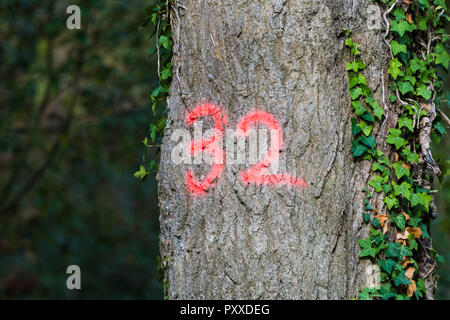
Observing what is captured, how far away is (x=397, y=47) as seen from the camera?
7.97 feet

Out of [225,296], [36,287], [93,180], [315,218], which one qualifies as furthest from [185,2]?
[36,287]

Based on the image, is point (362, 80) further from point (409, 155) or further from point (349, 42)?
point (409, 155)

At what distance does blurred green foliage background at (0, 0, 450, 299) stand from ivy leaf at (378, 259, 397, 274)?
3.35m

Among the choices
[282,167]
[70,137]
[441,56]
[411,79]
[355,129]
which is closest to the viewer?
[282,167]

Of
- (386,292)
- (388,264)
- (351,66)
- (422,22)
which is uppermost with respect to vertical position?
(422,22)

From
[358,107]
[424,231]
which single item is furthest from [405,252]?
[358,107]

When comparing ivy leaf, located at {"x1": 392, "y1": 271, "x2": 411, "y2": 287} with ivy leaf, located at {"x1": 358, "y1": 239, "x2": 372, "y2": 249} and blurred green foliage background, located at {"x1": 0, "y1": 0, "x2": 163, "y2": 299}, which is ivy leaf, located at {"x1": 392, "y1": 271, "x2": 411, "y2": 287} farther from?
blurred green foliage background, located at {"x1": 0, "y1": 0, "x2": 163, "y2": 299}

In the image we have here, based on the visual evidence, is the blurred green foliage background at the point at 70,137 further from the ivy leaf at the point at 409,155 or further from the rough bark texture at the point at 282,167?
the ivy leaf at the point at 409,155

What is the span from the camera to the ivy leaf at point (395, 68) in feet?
7.97

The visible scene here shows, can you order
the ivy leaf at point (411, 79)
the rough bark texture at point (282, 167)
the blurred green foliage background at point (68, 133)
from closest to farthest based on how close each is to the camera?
the rough bark texture at point (282, 167) → the ivy leaf at point (411, 79) → the blurred green foliage background at point (68, 133)

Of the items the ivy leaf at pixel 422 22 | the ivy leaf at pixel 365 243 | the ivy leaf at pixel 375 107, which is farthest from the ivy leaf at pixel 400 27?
the ivy leaf at pixel 365 243

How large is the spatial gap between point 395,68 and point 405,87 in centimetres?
10

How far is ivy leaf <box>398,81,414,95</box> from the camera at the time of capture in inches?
96.1

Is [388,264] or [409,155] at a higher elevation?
[409,155]
